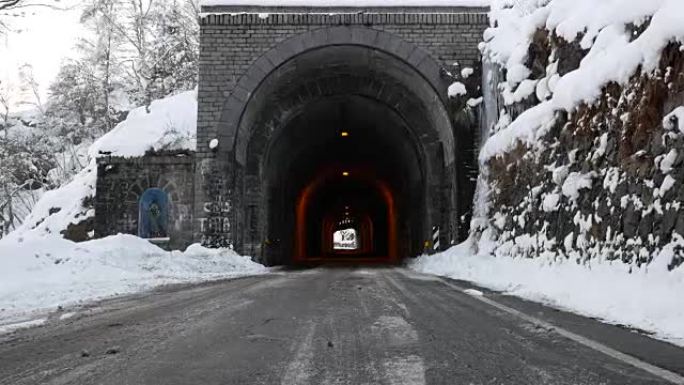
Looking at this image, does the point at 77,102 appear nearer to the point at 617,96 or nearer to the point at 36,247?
the point at 36,247

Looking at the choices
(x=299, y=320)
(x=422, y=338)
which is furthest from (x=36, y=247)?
(x=422, y=338)

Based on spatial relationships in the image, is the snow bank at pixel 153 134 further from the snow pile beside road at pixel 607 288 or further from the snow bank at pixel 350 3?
the snow pile beside road at pixel 607 288

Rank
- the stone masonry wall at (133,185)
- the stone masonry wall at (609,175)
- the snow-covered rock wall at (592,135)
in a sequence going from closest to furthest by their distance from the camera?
the stone masonry wall at (609,175)
the snow-covered rock wall at (592,135)
the stone masonry wall at (133,185)

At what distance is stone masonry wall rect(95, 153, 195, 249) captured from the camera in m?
17.6

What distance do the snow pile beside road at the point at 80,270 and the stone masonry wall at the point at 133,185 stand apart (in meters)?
3.51

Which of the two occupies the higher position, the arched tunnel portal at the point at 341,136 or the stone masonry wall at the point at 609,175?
the arched tunnel portal at the point at 341,136

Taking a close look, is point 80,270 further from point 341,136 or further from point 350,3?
point 341,136

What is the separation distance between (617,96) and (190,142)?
43.5 ft

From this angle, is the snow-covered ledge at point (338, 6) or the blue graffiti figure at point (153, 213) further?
the blue graffiti figure at point (153, 213)

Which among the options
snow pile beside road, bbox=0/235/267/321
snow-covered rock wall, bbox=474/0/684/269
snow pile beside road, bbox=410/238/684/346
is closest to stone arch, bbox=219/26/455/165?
snow-covered rock wall, bbox=474/0/684/269

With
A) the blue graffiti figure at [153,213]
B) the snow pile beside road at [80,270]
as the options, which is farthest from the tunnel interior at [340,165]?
the snow pile beside road at [80,270]

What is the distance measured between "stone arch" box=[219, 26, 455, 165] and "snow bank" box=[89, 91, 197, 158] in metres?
1.77

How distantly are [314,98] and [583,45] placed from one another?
36.2ft

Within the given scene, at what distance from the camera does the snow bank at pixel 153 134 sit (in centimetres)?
1814
